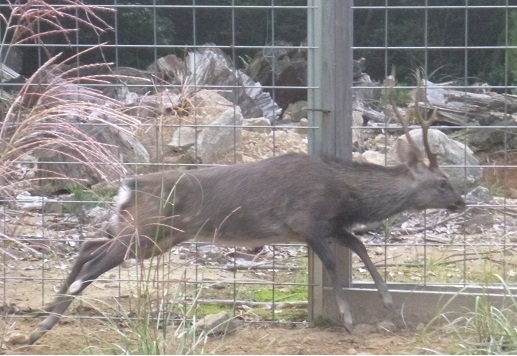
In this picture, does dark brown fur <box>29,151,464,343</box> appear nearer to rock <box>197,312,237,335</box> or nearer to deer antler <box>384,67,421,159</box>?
deer antler <box>384,67,421,159</box>

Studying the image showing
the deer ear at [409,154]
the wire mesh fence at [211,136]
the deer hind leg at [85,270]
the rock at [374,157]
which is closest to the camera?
the wire mesh fence at [211,136]

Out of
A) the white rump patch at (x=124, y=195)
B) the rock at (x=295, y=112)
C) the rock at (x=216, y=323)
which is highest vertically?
the rock at (x=295, y=112)

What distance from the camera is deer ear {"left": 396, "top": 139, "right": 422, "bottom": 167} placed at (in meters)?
6.27

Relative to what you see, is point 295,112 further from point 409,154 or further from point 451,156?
point 409,154

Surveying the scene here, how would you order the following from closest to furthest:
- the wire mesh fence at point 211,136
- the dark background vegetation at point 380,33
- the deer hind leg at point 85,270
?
the wire mesh fence at point 211,136 → the deer hind leg at point 85,270 → the dark background vegetation at point 380,33

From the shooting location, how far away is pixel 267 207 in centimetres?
591

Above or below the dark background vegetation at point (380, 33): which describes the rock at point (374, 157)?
below

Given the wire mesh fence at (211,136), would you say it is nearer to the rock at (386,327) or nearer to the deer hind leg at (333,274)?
the rock at (386,327)

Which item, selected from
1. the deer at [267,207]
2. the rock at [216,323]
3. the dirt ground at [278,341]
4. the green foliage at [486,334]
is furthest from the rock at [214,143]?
the green foliage at [486,334]

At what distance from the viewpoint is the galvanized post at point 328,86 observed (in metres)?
Result: 5.83

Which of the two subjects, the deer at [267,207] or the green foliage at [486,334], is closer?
the green foliage at [486,334]

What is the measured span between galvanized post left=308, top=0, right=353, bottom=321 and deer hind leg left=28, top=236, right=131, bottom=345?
122 cm

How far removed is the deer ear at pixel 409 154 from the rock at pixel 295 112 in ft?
17.5

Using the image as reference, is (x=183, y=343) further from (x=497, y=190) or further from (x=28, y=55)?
(x=28, y=55)
